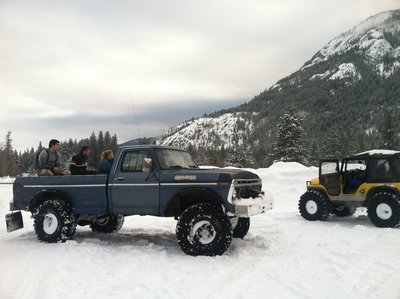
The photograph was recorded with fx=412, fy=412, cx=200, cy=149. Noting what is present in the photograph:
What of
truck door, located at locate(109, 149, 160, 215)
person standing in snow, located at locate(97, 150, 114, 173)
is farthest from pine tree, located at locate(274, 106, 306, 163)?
truck door, located at locate(109, 149, 160, 215)

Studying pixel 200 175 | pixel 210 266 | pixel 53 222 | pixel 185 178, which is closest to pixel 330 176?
pixel 200 175

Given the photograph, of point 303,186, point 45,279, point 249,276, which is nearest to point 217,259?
point 249,276

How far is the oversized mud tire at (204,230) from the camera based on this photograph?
774 cm

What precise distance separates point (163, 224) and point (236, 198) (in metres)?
4.80

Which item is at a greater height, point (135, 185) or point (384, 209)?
point (135, 185)

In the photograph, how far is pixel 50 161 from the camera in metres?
10.3

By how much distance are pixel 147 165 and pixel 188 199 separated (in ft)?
3.61

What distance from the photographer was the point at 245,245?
8852 mm

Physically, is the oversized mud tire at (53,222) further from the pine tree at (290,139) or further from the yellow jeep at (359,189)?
the pine tree at (290,139)

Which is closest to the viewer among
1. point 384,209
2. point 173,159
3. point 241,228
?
point 173,159

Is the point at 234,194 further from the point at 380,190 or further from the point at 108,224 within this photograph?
the point at 380,190

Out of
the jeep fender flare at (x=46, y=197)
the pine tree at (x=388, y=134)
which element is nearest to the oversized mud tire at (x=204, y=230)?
the jeep fender flare at (x=46, y=197)

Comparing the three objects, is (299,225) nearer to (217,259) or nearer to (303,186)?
(217,259)

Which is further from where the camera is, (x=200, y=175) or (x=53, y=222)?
(x=53, y=222)
